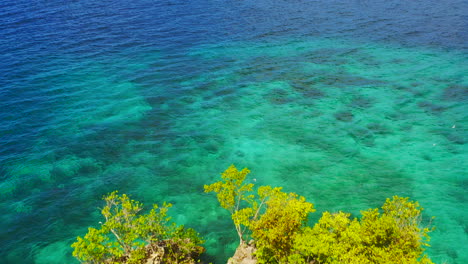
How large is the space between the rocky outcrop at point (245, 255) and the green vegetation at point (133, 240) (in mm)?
3723

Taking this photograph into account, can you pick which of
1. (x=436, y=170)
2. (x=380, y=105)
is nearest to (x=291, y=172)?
(x=436, y=170)

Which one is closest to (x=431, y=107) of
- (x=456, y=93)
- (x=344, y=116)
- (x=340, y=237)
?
(x=456, y=93)

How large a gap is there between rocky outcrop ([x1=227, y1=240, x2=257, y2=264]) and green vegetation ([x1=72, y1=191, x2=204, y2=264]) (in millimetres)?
3723

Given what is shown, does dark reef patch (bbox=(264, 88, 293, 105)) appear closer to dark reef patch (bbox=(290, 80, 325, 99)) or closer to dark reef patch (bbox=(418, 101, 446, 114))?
dark reef patch (bbox=(290, 80, 325, 99))

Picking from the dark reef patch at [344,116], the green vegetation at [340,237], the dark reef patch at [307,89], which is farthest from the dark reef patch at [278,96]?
the green vegetation at [340,237]

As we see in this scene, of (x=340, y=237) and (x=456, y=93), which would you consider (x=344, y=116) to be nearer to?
(x=456, y=93)

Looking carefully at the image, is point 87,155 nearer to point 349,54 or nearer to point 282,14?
point 349,54

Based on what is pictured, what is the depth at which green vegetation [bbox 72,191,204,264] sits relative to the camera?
79.8ft

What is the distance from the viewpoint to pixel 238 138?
1970 inches

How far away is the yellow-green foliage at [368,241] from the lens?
72.3 ft

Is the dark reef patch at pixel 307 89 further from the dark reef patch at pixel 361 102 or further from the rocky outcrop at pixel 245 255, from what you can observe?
the rocky outcrop at pixel 245 255

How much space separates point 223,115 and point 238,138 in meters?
6.48

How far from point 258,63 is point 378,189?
37269 millimetres

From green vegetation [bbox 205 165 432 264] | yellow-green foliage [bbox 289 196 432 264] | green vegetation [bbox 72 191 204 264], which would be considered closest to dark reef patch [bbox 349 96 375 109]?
green vegetation [bbox 205 165 432 264]
